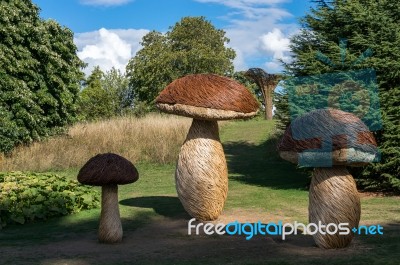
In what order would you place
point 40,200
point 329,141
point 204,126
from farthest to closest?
point 40,200
point 204,126
point 329,141

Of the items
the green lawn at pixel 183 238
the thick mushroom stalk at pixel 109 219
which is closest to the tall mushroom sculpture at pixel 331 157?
the green lawn at pixel 183 238

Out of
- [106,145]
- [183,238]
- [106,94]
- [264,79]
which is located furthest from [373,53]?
[106,94]

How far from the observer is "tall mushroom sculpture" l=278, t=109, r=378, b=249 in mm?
6613

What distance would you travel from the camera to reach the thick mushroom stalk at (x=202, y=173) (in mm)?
9172

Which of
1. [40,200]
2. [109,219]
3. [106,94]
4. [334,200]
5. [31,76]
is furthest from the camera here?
[106,94]

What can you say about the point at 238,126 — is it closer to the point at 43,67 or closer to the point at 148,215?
the point at 43,67

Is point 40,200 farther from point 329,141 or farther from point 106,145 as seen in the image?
point 106,145

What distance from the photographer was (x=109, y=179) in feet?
25.4

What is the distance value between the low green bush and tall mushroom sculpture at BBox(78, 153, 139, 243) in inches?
106

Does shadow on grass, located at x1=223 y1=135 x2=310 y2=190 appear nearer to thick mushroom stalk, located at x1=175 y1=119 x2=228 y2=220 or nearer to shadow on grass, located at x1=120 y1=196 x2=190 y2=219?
shadow on grass, located at x1=120 y1=196 x2=190 y2=219

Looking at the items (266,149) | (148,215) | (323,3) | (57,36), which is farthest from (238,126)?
(148,215)

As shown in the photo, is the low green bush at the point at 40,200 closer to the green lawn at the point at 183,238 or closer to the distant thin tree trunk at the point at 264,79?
the green lawn at the point at 183,238

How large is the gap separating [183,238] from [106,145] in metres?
13.2

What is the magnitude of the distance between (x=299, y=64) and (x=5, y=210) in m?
8.24
